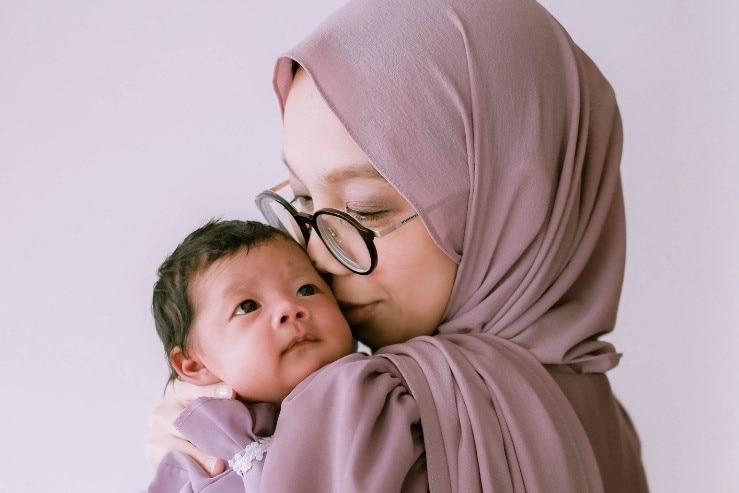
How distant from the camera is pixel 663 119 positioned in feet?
7.46

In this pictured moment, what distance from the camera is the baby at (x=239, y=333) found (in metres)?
1.30

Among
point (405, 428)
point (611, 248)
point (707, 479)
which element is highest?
point (611, 248)

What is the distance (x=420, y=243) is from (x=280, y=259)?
22 centimetres

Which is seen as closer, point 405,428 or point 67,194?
point 405,428

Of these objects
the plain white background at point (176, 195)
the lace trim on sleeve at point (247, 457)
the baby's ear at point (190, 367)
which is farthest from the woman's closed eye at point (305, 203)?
the plain white background at point (176, 195)

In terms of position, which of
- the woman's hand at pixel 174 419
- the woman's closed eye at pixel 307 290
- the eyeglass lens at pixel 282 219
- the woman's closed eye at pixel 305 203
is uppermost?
the woman's closed eye at pixel 305 203

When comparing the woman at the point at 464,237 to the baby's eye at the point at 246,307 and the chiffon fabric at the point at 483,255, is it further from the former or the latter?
the baby's eye at the point at 246,307

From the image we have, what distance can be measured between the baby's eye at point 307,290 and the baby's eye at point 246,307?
0.26ft

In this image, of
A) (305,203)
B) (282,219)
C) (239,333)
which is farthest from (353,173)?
(282,219)

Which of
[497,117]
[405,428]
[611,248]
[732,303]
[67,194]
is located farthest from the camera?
[67,194]

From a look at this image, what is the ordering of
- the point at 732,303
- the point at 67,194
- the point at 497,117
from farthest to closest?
the point at 67,194 → the point at 732,303 → the point at 497,117

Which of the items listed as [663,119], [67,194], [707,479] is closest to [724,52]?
[663,119]

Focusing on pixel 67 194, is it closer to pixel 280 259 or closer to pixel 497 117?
pixel 280 259

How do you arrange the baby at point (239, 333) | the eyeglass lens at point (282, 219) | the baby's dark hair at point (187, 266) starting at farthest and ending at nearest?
the eyeglass lens at point (282, 219) → the baby's dark hair at point (187, 266) → the baby at point (239, 333)
